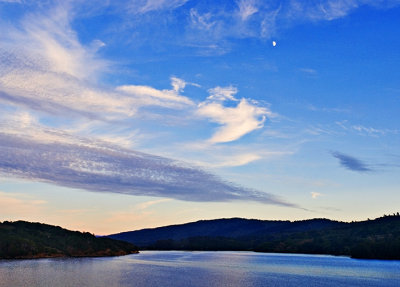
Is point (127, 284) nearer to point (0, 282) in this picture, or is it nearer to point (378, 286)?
point (0, 282)

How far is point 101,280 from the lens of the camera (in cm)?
16625

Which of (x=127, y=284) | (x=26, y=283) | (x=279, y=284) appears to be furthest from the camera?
(x=279, y=284)

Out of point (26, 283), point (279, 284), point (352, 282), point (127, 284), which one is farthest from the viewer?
point (352, 282)

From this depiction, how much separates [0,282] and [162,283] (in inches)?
2215

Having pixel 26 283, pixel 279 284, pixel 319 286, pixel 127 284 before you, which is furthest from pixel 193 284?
pixel 26 283

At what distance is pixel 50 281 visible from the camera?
155 m

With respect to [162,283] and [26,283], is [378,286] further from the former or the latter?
[26,283]

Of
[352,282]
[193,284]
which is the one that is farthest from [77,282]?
[352,282]

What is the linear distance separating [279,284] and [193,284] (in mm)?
34452

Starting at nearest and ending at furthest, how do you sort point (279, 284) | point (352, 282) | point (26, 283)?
point (26, 283), point (279, 284), point (352, 282)

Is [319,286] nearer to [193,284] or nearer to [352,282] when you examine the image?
[352,282]

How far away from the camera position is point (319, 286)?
6363 inches

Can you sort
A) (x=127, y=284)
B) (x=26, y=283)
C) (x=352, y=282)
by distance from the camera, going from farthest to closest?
(x=352, y=282), (x=127, y=284), (x=26, y=283)

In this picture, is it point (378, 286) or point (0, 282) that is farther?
point (378, 286)
